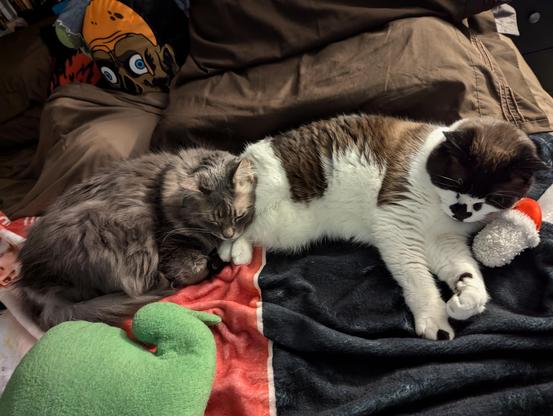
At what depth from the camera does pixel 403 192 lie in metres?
1.38

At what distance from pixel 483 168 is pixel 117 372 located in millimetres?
1169

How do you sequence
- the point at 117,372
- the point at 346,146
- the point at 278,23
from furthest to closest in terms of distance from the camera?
1. the point at 278,23
2. the point at 346,146
3. the point at 117,372

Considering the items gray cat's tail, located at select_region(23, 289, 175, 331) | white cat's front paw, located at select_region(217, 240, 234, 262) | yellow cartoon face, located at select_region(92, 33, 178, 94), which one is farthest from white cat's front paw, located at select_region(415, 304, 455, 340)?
yellow cartoon face, located at select_region(92, 33, 178, 94)

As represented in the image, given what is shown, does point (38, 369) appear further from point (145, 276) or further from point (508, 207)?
point (508, 207)

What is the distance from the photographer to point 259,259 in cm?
150

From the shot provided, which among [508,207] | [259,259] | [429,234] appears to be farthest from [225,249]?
[508,207]

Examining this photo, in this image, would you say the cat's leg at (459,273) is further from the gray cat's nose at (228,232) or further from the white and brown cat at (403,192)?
the gray cat's nose at (228,232)

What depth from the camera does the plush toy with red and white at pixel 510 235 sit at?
1.17 m

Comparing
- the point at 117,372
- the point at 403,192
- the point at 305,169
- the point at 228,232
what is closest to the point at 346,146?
the point at 305,169

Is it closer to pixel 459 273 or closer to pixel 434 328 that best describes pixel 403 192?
pixel 459 273

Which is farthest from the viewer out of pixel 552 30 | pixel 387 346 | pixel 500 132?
pixel 552 30

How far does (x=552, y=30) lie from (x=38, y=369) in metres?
2.79

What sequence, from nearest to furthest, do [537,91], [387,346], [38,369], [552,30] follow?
1. [38,369]
2. [387,346]
3. [537,91]
4. [552,30]

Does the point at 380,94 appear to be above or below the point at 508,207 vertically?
above
